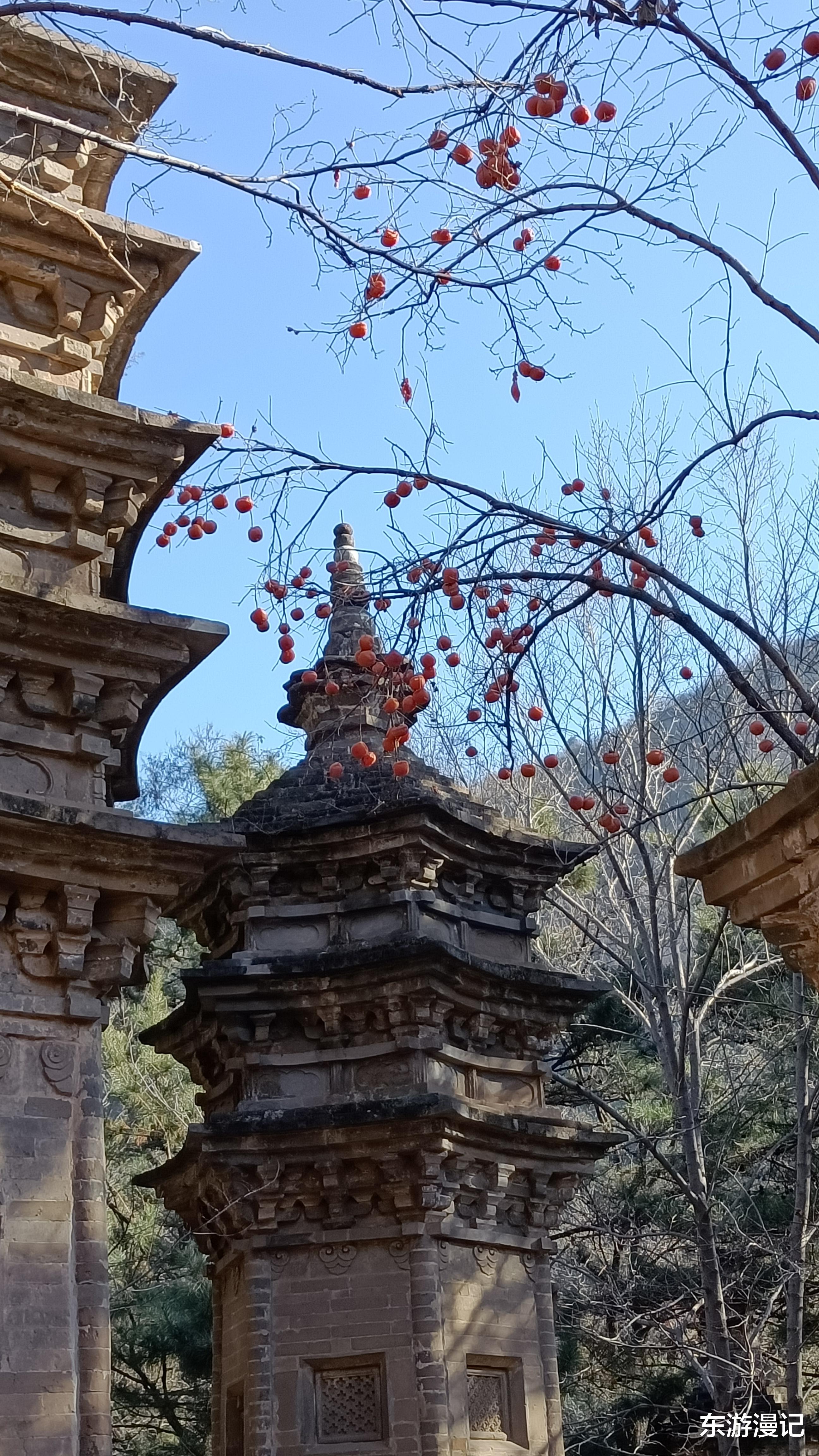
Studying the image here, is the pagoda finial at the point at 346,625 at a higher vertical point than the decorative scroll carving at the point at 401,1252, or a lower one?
higher

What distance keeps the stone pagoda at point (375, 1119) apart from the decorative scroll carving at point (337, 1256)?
0.02 meters

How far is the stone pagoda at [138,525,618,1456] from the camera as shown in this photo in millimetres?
11531

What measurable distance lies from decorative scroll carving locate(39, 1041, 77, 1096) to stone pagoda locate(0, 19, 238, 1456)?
1 centimetres

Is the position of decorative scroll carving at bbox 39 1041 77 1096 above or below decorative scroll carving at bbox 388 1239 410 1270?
above

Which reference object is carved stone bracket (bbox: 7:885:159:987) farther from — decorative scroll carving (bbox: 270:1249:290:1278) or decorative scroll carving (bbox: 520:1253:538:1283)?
decorative scroll carving (bbox: 520:1253:538:1283)

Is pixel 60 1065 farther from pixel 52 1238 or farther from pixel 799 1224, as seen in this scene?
pixel 799 1224

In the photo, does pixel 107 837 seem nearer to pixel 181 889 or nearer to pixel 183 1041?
pixel 181 889

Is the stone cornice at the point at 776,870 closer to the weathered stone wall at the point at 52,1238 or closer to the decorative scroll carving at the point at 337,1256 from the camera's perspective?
the weathered stone wall at the point at 52,1238

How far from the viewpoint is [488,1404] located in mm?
11836

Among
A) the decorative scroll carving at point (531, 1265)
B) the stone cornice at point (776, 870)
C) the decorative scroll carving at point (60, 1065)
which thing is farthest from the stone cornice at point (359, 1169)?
the stone cornice at point (776, 870)

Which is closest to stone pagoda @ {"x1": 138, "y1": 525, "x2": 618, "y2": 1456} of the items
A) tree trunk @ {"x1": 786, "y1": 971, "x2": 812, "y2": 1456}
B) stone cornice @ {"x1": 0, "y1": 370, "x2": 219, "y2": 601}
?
stone cornice @ {"x1": 0, "y1": 370, "x2": 219, "y2": 601}

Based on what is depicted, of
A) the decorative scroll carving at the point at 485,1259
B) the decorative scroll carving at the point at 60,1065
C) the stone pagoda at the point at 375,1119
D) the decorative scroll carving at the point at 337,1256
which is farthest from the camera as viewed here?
the decorative scroll carving at the point at 485,1259

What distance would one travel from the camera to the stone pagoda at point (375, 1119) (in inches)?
454

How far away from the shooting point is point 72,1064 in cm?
769
